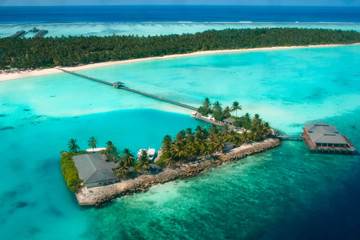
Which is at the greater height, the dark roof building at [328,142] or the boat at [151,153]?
the dark roof building at [328,142]

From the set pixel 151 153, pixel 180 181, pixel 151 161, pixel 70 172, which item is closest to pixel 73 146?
pixel 70 172

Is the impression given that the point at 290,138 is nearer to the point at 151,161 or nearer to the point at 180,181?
the point at 180,181

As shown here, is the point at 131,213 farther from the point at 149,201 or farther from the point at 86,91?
the point at 86,91

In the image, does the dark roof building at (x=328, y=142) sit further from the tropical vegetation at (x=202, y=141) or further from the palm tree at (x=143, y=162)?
the palm tree at (x=143, y=162)

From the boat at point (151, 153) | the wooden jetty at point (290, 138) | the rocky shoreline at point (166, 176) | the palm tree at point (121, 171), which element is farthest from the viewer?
the wooden jetty at point (290, 138)

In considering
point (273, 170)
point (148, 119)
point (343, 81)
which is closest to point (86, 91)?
point (148, 119)

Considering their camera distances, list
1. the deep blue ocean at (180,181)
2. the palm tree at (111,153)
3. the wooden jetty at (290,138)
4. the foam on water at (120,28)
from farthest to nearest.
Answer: the foam on water at (120,28) < the wooden jetty at (290,138) < the palm tree at (111,153) < the deep blue ocean at (180,181)

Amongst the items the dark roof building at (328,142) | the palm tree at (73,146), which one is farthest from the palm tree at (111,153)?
the dark roof building at (328,142)

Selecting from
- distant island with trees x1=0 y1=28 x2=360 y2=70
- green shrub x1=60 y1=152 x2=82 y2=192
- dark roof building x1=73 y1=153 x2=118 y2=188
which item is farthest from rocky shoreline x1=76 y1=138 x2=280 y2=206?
distant island with trees x1=0 y1=28 x2=360 y2=70
